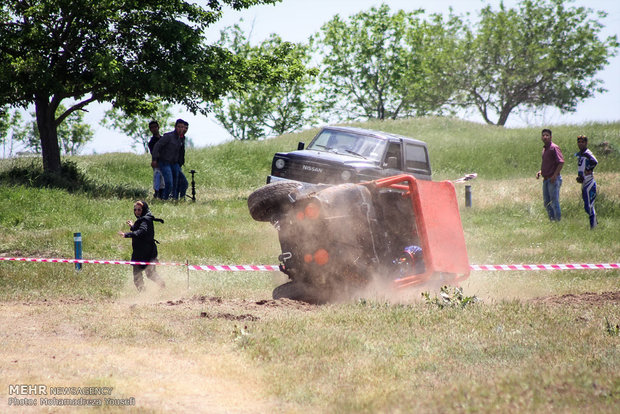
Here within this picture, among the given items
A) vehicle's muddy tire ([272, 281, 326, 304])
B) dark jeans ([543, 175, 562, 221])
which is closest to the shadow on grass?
dark jeans ([543, 175, 562, 221])

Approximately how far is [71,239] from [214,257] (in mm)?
3543

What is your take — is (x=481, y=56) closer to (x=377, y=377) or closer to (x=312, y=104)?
(x=312, y=104)

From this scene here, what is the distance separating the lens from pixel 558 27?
2437 inches

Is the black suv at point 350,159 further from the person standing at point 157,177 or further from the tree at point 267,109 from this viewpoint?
the tree at point 267,109

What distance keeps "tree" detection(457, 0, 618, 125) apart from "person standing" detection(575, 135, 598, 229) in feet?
150

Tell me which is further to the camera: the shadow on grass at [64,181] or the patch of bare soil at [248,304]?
the shadow on grass at [64,181]

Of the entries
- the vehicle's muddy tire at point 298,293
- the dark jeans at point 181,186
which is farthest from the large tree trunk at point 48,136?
the vehicle's muddy tire at point 298,293

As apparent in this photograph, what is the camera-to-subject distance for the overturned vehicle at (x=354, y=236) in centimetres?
912

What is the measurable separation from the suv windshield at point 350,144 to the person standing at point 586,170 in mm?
5394

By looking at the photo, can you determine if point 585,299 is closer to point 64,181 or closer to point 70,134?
point 64,181

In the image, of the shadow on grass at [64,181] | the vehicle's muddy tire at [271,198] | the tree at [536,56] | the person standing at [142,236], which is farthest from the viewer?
the tree at [536,56]

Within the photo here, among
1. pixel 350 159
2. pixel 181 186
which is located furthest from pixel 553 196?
pixel 181 186

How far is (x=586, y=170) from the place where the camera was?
16.8 m

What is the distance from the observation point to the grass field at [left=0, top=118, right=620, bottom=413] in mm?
5461
